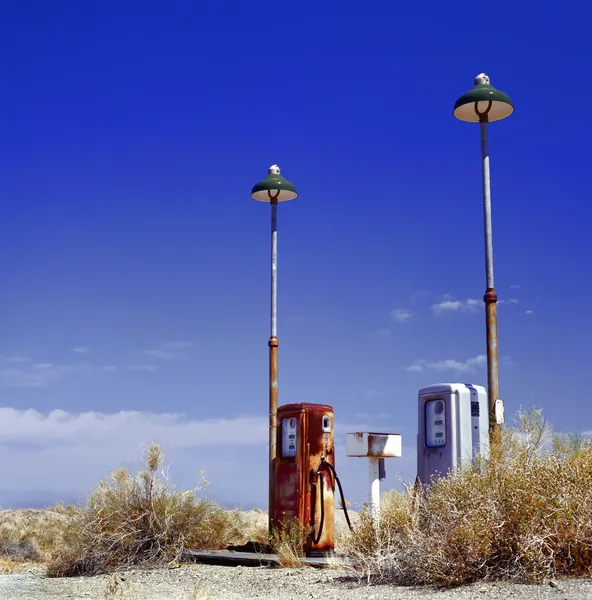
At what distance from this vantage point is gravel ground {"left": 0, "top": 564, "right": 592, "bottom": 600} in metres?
9.03

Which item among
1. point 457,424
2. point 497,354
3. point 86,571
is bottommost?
point 86,571

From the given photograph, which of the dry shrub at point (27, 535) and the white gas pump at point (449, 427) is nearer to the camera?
the white gas pump at point (449, 427)

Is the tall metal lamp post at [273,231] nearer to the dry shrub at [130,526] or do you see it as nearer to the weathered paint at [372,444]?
the dry shrub at [130,526]

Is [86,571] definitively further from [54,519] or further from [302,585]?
[54,519]

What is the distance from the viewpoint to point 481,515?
980cm

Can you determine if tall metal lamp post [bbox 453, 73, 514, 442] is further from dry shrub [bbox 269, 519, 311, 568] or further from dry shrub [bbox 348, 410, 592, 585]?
dry shrub [bbox 269, 519, 311, 568]

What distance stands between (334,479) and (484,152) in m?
6.21

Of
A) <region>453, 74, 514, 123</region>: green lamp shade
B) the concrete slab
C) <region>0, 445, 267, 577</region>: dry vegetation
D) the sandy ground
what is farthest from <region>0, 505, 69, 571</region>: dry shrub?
<region>453, 74, 514, 123</region>: green lamp shade

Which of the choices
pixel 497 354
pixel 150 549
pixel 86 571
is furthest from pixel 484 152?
pixel 86 571

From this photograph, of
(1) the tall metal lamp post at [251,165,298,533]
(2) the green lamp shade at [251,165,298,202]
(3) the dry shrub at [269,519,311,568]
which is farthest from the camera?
(2) the green lamp shade at [251,165,298,202]

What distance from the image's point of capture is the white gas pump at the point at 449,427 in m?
12.8

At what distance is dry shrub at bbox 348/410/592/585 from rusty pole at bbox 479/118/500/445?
2496 mm

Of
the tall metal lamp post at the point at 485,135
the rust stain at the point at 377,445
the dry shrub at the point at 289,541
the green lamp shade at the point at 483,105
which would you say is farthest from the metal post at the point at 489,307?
the dry shrub at the point at 289,541

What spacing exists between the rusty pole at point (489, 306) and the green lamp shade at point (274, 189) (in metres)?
5.05
